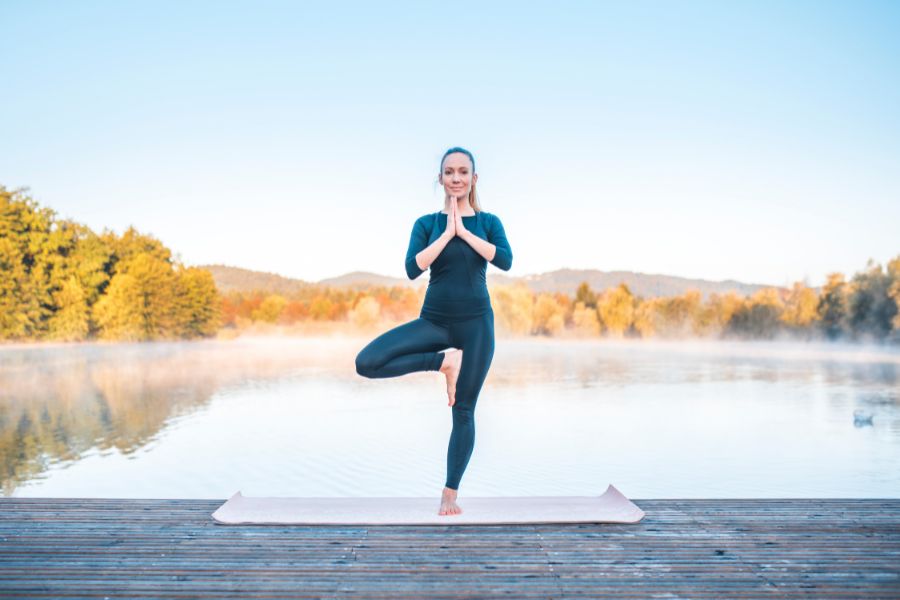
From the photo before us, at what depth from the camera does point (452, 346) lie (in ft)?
10.8

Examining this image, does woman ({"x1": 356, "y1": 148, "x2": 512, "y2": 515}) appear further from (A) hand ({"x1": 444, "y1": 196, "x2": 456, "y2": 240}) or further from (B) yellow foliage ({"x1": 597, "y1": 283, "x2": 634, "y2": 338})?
(B) yellow foliage ({"x1": 597, "y1": 283, "x2": 634, "y2": 338})

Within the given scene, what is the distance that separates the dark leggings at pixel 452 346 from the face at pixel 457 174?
604 millimetres

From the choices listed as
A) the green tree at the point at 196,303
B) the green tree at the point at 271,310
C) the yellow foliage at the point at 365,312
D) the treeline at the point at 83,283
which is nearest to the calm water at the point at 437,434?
the treeline at the point at 83,283

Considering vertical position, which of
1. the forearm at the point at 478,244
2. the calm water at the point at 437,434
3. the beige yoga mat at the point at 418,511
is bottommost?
the calm water at the point at 437,434

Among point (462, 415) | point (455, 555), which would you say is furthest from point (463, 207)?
point (455, 555)

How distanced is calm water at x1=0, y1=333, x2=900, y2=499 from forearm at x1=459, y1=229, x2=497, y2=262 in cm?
420

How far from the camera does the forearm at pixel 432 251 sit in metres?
3.14

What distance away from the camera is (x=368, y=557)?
2557 mm

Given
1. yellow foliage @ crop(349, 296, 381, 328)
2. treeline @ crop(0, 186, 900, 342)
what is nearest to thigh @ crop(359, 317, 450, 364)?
treeline @ crop(0, 186, 900, 342)

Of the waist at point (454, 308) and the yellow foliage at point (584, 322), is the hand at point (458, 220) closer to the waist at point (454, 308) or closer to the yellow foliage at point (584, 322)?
the waist at point (454, 308)

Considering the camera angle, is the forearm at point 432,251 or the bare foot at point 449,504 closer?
the bare foot at point 449,504

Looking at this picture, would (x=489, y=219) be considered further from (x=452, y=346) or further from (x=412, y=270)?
(x=452, y=346)

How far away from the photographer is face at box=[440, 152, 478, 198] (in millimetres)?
3307

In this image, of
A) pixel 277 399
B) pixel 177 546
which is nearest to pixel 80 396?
pixel 277 399
